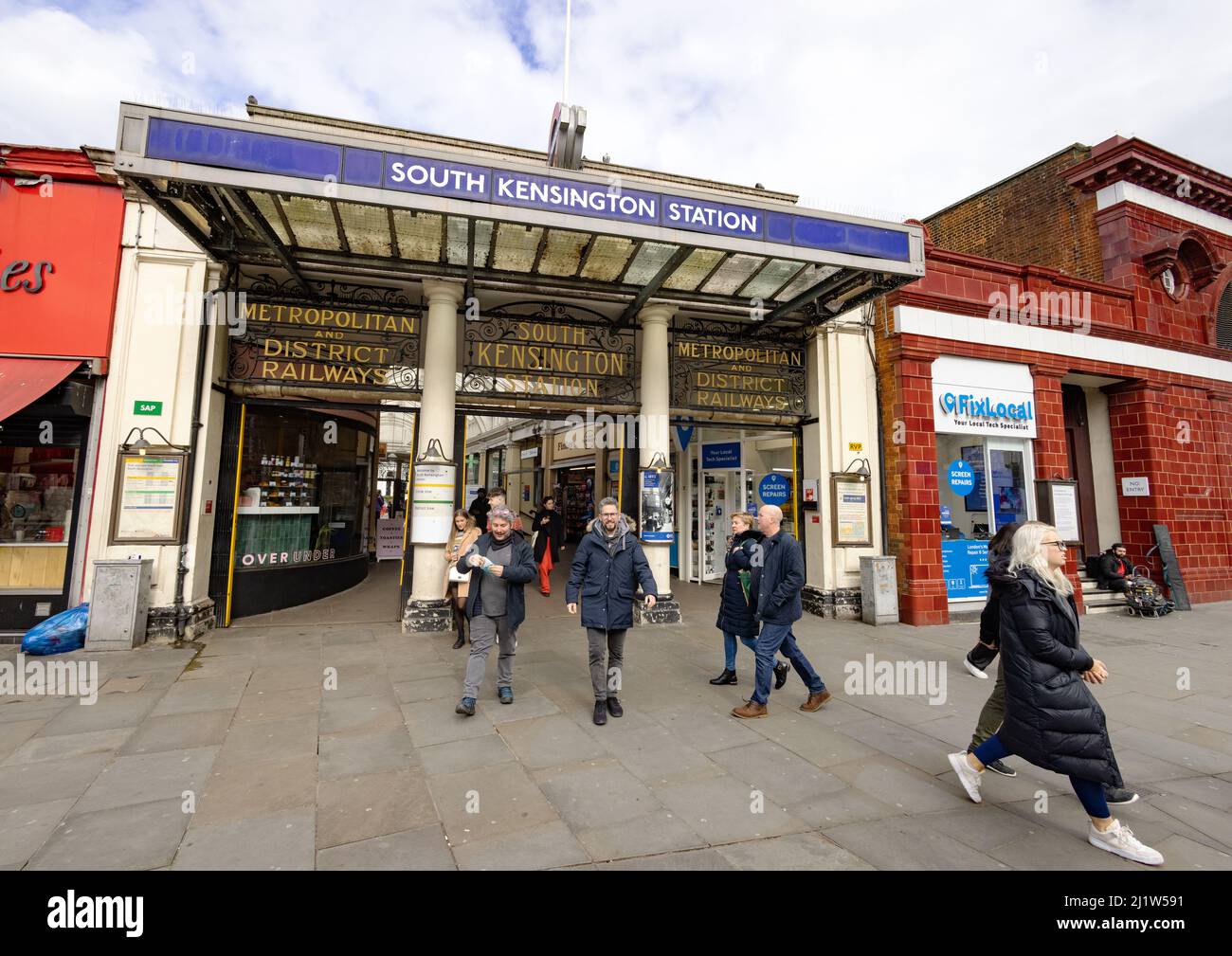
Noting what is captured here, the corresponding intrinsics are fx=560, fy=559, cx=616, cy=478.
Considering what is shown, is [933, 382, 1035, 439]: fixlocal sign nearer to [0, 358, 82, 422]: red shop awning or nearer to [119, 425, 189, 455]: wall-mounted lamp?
[119, 425, 189, 455]: wall-mounted lamp

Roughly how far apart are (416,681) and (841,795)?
12.6 ft

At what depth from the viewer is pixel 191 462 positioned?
673cm

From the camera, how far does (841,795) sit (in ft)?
11.1

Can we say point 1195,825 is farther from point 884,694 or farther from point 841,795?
point 884,694

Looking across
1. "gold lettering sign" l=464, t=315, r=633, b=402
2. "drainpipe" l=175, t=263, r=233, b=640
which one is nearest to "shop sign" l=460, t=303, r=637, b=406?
"gold lettering sign" l=464, t=315, r=633, b=402

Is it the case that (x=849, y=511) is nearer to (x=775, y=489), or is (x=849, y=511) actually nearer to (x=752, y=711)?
(x=775, y=489)

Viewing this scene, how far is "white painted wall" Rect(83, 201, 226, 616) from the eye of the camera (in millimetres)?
6504

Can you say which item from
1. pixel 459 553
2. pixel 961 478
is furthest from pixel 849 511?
pixel 459 553

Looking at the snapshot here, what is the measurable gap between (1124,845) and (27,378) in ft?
33.1

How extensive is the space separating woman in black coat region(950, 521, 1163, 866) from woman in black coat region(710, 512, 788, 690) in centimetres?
228

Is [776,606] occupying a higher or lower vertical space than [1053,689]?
higher

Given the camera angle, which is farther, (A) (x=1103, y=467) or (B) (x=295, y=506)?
(A) (x=1103, y=467)

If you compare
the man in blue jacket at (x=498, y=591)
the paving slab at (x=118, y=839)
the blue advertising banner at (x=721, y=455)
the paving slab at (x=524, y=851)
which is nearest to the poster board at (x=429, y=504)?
the man in blue jacket at (x=498, y=591)
